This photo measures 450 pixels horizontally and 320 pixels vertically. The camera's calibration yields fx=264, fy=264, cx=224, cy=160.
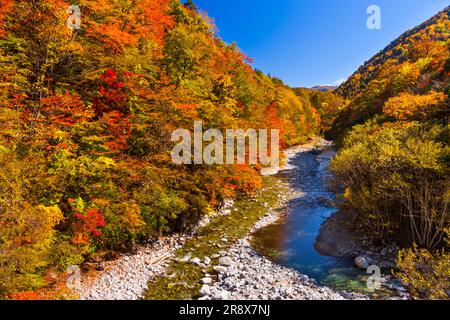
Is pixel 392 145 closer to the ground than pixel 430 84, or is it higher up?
closer to the ground

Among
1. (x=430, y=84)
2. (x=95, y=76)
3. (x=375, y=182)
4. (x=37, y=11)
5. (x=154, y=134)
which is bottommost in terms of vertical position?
(x=375, y=182)

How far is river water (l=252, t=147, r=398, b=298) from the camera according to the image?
11.4 meters

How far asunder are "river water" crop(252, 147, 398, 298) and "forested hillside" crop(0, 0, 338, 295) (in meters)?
4.41

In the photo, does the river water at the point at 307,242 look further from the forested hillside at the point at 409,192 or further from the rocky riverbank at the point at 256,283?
the forested hillside at the point at 409,192

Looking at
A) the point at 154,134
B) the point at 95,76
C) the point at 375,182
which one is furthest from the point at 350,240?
the point at 95,76

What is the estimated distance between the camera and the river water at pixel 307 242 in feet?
37.5

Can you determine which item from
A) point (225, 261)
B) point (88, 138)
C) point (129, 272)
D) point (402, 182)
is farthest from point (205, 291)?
point (402, 182)

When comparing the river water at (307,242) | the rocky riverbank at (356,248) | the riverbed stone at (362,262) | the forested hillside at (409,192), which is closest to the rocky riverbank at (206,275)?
the river water at (307,242)

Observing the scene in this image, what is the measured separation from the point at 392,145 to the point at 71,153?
1407 cm

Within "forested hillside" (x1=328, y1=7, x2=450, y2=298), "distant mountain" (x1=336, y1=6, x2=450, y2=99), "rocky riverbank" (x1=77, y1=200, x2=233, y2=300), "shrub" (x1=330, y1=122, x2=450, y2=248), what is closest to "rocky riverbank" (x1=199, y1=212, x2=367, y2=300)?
"rocky riverbank" (x1=77, y1=200, x2=233, y2=300)

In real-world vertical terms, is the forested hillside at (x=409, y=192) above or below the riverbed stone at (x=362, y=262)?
above

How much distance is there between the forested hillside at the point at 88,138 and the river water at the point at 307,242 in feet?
14.5

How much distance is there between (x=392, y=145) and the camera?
12445 mm

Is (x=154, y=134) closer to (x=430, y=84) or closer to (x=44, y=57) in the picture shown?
(x=44, y=57)
